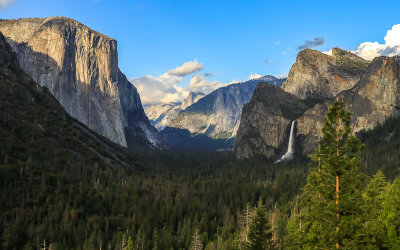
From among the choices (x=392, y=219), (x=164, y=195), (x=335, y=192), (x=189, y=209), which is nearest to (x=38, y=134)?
(x=164, y=195)

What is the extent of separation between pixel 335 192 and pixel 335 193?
0.08 m

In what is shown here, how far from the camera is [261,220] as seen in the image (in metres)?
40.1

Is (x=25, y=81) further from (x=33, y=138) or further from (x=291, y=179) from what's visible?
(x=291, y=179)

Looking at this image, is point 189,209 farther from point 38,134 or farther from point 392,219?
point 392,219

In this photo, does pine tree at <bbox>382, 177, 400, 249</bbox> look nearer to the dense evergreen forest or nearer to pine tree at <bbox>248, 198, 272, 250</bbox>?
the dense evergreen forest

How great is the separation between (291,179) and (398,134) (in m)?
73.1

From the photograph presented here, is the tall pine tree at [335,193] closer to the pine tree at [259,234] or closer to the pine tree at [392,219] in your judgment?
the pine tree at [259,234]

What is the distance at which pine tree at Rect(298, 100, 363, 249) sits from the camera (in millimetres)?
25672

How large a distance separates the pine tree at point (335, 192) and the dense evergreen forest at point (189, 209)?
83 mm

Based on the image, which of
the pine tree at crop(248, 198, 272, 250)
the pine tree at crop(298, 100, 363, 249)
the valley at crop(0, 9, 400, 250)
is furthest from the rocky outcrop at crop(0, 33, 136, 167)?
the pine tree at crop(298, 100, 363, 249)

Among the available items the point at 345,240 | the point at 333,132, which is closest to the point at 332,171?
the point at 333,132

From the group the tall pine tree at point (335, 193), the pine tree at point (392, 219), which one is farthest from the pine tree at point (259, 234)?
the pine tree at point (392, 219)

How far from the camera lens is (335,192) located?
88.5 ft

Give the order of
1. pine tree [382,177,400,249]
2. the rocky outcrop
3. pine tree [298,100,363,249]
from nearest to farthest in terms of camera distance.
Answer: pine tree [298,100,363,249], pine tree [382,177,400,249], the rocky outcrop
